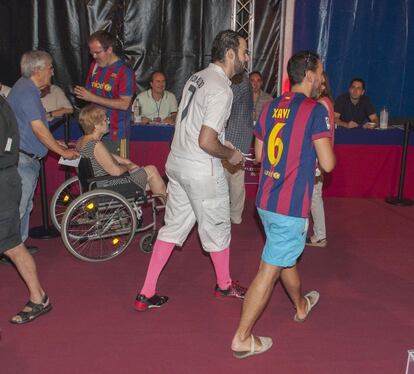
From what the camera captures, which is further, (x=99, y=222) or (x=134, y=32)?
(x=134, y=32)

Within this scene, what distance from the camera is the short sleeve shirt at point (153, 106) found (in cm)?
662

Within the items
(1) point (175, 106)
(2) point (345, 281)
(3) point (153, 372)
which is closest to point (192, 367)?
(3) point (153, 372)

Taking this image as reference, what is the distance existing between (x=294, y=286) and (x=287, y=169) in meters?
0.78

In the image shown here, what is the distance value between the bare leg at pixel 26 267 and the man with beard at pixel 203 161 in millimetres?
572

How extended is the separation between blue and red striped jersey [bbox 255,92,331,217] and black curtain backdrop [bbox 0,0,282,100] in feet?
14.4

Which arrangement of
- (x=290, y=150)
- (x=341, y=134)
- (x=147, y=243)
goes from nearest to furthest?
(x=290, y=150), (x=147, y=243), (x=341, y=134)

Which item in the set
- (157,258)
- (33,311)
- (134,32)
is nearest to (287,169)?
(157,258)

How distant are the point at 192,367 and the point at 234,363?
211 mm

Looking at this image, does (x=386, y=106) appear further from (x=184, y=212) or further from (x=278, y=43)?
(x=184, y=212)

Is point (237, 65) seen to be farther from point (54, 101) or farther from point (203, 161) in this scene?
point (54, 101)

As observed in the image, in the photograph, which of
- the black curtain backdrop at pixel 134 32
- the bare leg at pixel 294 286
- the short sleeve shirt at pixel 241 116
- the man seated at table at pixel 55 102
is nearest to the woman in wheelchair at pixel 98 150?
the short sleeve shirt at pixel 241 116

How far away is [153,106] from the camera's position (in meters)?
6.63

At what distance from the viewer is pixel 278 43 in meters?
7.18

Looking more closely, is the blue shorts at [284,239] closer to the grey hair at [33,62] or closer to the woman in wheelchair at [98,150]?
the woman in wheelchair at [98,150]
